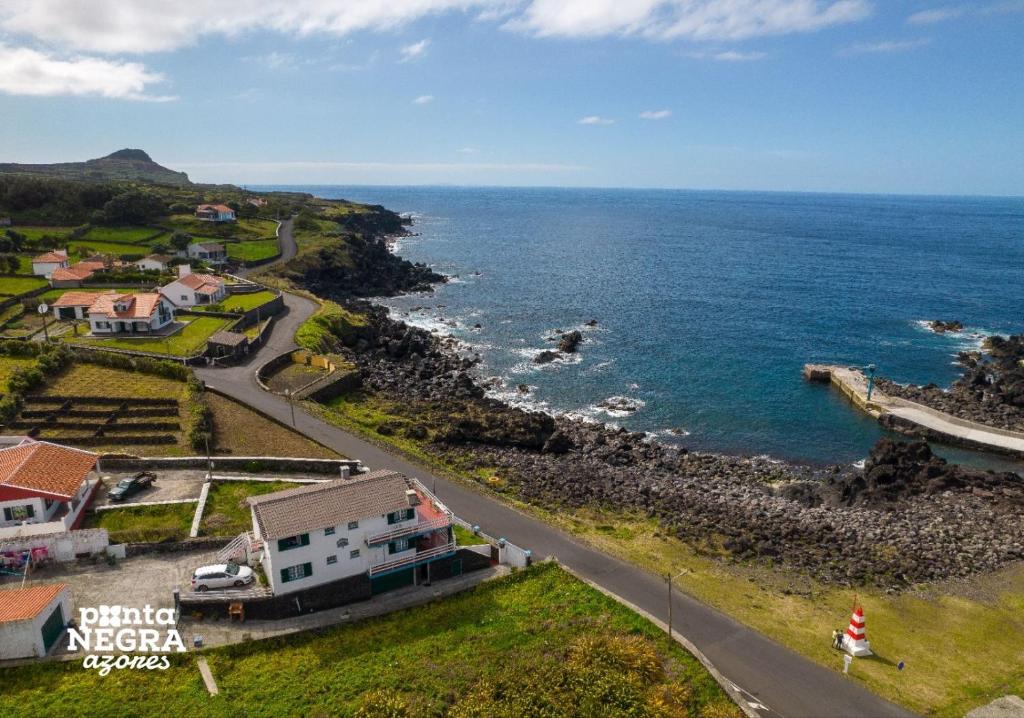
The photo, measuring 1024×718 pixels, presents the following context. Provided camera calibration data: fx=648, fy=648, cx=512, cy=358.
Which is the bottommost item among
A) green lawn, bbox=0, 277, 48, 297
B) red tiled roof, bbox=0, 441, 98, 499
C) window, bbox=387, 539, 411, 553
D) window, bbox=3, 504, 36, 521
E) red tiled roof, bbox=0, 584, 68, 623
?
window, bbox=387, 539, 411, 553

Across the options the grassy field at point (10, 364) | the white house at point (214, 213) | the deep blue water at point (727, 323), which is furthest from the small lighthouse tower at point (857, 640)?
the white house at point (214, 213)

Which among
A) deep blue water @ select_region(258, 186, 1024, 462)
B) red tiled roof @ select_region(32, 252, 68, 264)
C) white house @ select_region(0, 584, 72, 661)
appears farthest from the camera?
red tiled roof @ select_region(32, 252, 68, 264)

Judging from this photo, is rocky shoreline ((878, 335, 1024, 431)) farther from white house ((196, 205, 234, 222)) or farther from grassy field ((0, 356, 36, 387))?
white house ((196, 205, 234, 222))

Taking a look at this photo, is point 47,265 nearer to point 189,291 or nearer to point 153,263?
point 153,263

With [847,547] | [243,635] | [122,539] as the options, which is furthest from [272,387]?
[847,547]

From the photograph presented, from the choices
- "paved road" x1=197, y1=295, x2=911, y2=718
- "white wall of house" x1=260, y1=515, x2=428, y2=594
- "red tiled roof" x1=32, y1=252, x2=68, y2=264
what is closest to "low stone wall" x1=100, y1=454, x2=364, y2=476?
"paved road" x1=197, y1=295, x2=911, y2=718
